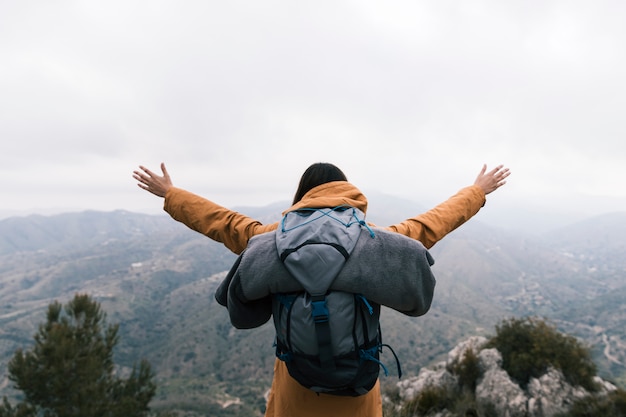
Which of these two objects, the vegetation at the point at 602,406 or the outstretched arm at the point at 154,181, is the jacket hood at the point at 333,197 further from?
the vegetation at the point at 602,406

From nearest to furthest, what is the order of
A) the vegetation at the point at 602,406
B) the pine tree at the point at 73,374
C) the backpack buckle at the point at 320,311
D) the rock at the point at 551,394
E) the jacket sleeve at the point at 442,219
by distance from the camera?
the backpack buckle at the point at 320,311, the jacket sleeve at the point at 442,219, the vegetation at the point at 602,406, the rock at the point at 551,394, the pine tree at the point at 73,374

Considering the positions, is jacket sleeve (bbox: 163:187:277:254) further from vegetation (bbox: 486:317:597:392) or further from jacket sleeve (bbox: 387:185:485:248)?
vegetation (bbox: 486:317:597:392)

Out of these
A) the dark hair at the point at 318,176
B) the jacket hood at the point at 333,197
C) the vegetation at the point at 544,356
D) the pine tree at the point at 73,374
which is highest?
the dark hair at the point at 318,176

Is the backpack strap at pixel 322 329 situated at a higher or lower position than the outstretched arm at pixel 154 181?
lower

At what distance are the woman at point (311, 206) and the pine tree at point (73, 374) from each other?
20.1 meters

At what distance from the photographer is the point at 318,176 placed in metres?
2.54

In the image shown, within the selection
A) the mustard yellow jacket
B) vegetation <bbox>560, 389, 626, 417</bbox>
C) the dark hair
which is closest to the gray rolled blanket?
the mustard yellow jacket

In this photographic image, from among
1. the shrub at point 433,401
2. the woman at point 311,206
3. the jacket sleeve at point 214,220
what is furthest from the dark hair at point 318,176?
the shrub at point 433,401

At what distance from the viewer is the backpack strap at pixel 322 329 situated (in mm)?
1816

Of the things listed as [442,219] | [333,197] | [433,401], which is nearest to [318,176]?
[333,197]

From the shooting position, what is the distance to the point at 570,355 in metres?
11.3

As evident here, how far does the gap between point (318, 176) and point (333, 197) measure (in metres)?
0.36

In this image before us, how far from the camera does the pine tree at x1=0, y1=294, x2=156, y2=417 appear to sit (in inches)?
653

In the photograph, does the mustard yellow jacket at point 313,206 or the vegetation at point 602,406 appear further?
the vegetation at point 602,406
